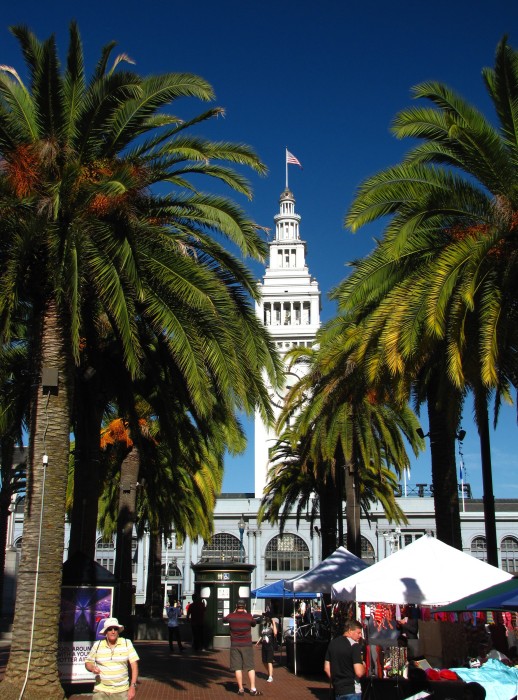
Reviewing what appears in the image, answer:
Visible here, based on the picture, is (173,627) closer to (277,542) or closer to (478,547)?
(277,542)

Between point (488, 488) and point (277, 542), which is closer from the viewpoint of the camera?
point (488, 488)

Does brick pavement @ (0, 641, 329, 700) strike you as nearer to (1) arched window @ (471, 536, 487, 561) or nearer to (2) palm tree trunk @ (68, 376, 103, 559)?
(2) palm tree trunk @ (68, 376, 103, 559)

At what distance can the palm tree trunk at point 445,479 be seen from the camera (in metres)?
17.3

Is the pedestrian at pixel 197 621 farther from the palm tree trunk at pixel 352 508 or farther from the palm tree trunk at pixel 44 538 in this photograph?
the palm tree trunk at pixel 44 538

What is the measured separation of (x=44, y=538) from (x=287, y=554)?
6080 centimetres

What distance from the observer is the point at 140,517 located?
41.4 m

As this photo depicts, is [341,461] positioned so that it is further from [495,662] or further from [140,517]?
Result: [495,662]

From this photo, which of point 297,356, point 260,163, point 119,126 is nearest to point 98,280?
point 119,126

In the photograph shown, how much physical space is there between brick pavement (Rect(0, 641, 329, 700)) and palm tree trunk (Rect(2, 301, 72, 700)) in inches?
111

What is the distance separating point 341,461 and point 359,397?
11.0 m

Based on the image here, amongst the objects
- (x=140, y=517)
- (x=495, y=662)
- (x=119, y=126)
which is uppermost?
(x=119, y=126)

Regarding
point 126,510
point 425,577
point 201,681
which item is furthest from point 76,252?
point 126,510

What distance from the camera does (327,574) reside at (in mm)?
21359

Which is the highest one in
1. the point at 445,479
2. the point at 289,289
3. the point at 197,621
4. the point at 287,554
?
the point at 289,289
